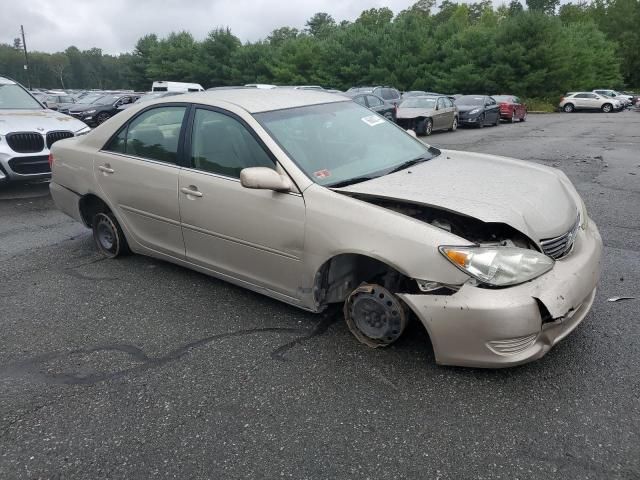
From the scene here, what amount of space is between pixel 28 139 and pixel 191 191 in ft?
17.6

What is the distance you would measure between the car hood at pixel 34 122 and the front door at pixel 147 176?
4.12 meters

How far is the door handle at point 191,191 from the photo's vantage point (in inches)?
145

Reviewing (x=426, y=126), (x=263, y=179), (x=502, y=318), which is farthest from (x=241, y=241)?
(x=426, y=126)

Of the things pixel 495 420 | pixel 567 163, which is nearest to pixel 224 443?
pixel 495 420

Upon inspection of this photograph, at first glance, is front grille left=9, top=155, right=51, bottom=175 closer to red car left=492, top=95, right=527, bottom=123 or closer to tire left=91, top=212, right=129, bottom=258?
tire left=91, top=212, right=129, bottom=258

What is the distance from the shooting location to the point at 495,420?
252cm

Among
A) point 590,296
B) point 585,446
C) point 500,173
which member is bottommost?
point 585,446

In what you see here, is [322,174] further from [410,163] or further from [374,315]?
[374,315]

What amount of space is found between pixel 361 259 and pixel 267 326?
2.76 feet

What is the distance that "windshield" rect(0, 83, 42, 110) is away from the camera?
874cm

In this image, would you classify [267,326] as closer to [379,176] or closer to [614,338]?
[379,176]

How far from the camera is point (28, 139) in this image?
7.62 metres

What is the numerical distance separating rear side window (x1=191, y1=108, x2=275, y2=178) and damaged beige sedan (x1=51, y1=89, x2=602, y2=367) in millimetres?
11

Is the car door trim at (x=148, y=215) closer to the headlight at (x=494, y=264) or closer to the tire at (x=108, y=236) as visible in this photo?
the tire at (x=108, y=236)
